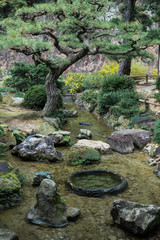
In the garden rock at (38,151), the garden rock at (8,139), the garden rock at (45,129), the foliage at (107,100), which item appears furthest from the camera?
the foliage at (107,100)

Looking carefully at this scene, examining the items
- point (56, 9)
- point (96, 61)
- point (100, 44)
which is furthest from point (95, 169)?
point (96, 61)

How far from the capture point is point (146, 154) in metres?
7.06

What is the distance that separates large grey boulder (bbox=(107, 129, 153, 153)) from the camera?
7.22 meters

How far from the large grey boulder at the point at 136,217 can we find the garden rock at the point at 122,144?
3.45 m

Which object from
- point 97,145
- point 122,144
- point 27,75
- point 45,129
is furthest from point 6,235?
point 27,75

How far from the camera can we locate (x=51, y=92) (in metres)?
9.59

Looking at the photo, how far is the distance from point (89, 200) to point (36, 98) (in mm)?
7000

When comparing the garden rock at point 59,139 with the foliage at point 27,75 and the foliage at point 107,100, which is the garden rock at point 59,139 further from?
the foliage at point 27,75

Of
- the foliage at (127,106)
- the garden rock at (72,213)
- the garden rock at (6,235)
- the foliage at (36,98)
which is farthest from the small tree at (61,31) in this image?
the garden rock at (6,235)

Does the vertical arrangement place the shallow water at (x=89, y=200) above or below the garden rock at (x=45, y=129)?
below

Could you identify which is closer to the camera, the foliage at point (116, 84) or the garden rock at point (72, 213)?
the garden rock at point (72, 213)

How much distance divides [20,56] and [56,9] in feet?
73.5

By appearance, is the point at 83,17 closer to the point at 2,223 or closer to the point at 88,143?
the point at 88,143

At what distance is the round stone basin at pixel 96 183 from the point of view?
4.63 metres
